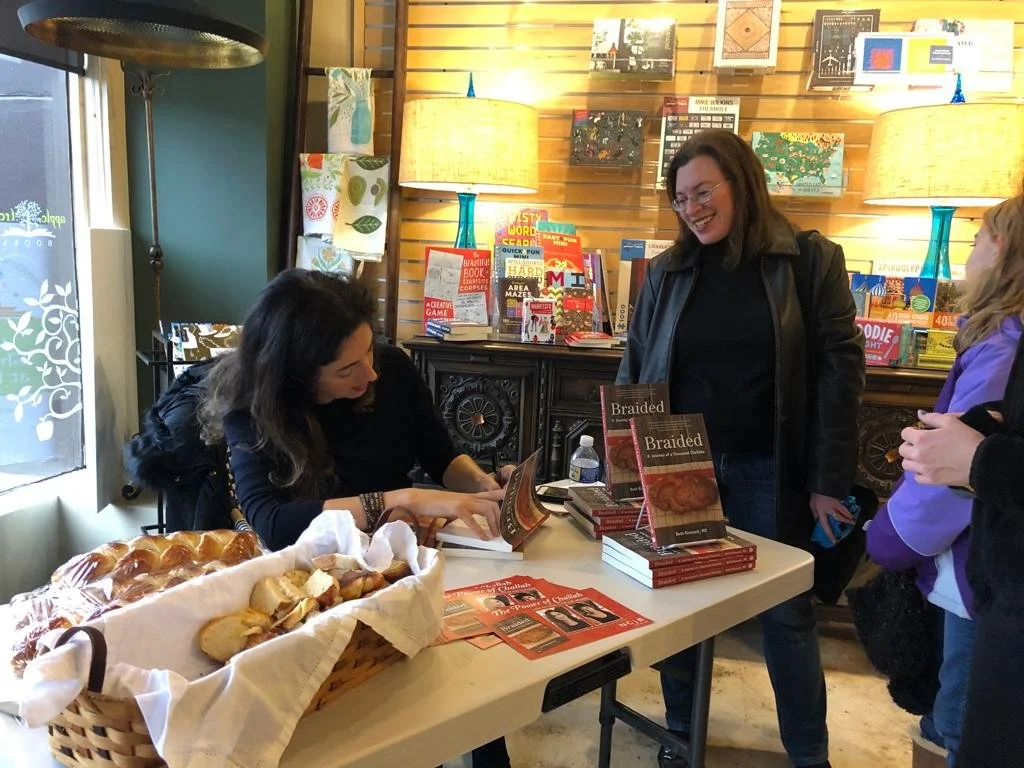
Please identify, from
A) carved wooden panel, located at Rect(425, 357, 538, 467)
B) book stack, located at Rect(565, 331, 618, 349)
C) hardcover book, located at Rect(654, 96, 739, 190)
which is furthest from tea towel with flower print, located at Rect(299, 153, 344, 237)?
hardcover book, located at Rect(654, 96, 739, 190)

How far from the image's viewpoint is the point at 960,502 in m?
1.45

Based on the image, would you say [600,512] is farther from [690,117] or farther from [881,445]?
[690,117]

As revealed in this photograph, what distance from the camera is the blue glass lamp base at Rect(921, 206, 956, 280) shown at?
9.30 ft

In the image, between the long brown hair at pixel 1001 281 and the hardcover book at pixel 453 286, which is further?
the hardcover book at pixel 453 286

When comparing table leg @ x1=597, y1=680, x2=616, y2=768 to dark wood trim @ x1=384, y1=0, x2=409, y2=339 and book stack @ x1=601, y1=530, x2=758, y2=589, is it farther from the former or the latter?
dark wood trim @ x1=384, y1=0, x2=409, y2=339

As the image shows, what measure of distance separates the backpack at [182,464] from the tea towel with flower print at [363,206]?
1.06m

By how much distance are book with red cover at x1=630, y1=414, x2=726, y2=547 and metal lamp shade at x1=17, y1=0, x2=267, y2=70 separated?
1369 mm

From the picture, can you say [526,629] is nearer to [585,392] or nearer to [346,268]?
[585,392]

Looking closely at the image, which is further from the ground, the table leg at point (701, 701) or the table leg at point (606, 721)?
the table leg at point (701, 701)

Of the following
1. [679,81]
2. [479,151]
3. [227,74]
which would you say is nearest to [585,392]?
[479,151]

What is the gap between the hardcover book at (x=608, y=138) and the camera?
3.17 metres

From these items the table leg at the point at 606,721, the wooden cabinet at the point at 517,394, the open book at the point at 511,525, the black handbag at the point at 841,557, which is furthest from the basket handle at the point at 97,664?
the wooden cabinet at the point at 517,394

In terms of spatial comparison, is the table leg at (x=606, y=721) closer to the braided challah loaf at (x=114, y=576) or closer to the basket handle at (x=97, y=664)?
the braided challah loaf at (x=114, y=576)

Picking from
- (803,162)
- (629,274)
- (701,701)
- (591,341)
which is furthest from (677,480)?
(803,162)
